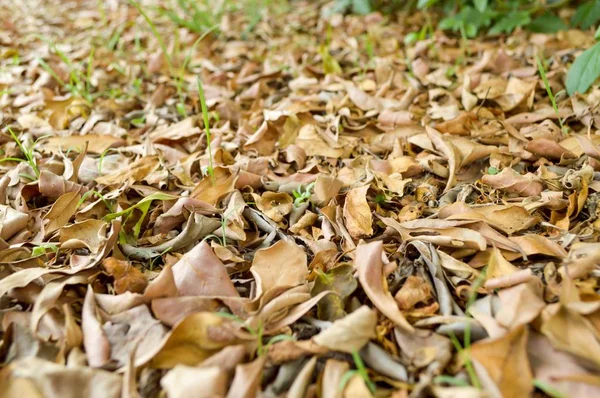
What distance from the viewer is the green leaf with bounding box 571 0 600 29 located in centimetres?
197

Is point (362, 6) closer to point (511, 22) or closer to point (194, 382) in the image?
point (511, 22)

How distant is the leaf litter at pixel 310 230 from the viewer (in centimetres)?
78

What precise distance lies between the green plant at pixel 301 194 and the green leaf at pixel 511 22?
1298 mm

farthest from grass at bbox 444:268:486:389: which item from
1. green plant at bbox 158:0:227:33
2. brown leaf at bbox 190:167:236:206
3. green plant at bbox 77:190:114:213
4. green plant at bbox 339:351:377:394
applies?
green plant at bbox 158:0:227:33

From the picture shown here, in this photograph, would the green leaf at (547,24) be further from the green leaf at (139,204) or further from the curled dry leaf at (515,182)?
the green leaf at (139,204)

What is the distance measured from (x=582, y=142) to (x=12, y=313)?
4.13 feet

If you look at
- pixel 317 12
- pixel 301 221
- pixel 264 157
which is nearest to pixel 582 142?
pixel 301 221

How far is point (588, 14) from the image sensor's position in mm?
1990

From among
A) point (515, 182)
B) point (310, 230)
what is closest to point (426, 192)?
point (515, 182)

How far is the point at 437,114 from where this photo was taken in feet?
5.16

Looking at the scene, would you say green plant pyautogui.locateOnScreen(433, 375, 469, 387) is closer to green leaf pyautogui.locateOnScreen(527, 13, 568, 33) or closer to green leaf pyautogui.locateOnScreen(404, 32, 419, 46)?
green leaf pyautogui.locateOnScreen(404, 32, 419, 46)

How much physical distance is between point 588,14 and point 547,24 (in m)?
0.15

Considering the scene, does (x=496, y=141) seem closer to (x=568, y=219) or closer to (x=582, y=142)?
(x=582, y=142)

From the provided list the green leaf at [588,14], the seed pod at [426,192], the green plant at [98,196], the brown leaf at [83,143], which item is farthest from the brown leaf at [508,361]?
the green leaf at [588,14]
